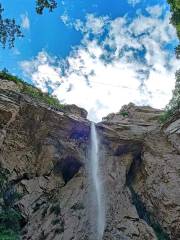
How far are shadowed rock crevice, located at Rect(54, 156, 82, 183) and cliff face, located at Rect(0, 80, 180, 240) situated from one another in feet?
0.22

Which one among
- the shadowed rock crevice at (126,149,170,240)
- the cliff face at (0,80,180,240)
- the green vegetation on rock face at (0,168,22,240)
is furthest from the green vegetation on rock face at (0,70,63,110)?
the green vegetation on rock face at (0,168,22,240)

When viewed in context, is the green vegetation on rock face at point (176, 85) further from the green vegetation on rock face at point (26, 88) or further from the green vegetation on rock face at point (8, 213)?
the green vegetation on rock face at point (8, 213)

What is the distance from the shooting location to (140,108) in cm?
3356

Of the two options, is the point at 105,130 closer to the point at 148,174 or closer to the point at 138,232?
the point at 148,174

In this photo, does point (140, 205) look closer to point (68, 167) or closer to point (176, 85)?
point (68, 167)

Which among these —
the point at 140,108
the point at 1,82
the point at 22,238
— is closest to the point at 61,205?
the point at 22,238

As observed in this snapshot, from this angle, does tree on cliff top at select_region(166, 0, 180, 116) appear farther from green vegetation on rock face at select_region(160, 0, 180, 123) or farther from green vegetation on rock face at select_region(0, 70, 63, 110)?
green vegetation on rock face at select_region(0, 70, 63, 110)

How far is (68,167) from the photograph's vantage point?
71.3 ft

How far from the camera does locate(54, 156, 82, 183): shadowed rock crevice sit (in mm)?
21312

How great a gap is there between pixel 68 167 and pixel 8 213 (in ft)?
21.7

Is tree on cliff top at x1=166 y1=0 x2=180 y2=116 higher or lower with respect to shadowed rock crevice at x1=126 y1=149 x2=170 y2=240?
higher

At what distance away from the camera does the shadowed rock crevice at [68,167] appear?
2131 centimetres

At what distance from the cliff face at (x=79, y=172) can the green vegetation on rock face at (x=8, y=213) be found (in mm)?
136

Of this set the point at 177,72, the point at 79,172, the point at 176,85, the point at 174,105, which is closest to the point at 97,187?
the point at 79,172
